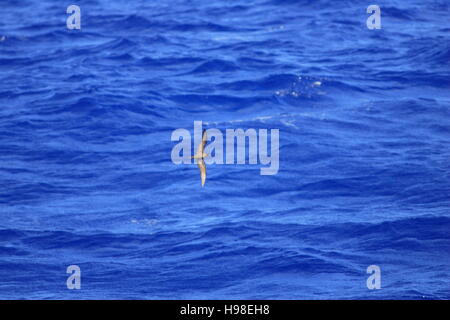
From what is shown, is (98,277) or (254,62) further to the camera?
(254,62)

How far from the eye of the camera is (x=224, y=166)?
25656mm

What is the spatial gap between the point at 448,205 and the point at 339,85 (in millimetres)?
6713

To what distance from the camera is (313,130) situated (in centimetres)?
2720

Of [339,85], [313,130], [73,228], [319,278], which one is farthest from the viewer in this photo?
[339,85]

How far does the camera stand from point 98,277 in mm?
21312

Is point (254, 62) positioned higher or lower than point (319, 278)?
higher

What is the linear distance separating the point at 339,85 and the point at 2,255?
12.0 metres

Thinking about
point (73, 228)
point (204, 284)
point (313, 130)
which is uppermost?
point (313, 130)

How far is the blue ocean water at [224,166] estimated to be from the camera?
2161 centimetres

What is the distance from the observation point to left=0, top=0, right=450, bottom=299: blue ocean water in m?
21.6
